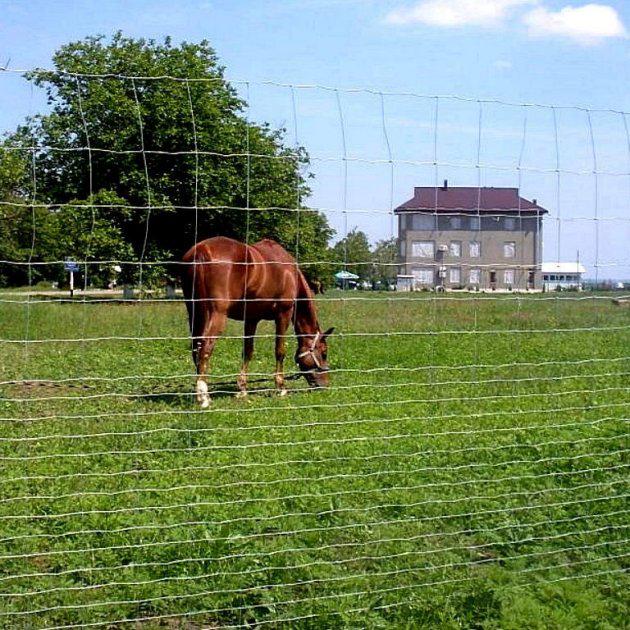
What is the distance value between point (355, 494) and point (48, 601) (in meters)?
2.21

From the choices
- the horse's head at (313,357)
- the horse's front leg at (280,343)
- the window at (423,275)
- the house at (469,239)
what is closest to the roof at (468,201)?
the house at (469,239)

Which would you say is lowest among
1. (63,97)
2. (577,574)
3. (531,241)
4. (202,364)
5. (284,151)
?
(577,574)

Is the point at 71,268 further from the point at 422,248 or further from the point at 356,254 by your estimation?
the point at 422,248

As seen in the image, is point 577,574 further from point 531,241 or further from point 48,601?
point 48,601

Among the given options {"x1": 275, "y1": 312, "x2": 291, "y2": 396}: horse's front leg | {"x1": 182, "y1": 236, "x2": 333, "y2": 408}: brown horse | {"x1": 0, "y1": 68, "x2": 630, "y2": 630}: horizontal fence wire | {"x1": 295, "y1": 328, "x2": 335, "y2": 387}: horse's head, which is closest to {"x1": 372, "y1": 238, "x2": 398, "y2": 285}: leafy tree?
{"x1": 0, "y1": 68, "x2": 630, "y2": 630}: horizontal fence wire

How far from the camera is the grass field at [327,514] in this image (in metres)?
4.48

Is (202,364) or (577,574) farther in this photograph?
(202,364)

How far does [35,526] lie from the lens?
17.7 feet

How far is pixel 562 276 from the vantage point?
528 centimetres

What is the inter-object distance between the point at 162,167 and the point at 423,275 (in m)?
1.45

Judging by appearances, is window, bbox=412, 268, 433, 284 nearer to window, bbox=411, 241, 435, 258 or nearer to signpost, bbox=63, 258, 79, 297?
window, bbox=411, 241, 435, 258

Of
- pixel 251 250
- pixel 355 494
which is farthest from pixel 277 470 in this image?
pixel 251 250

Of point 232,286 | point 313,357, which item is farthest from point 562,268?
point 313,357

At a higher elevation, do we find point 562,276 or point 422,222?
point 422,222
